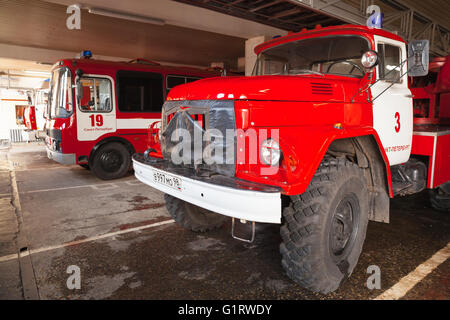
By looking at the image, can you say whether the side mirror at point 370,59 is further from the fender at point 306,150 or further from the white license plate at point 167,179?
the white license plate at point 167,179

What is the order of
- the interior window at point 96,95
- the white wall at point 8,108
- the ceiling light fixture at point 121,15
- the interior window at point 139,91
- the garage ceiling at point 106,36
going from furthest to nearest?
the white wall at point 8,108 → the garage ceiling at point 106,36 → the interior window at point 139,91 → the ceiling light fixture at point 121,15 → the interior window at point 96,95

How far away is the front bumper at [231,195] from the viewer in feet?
7.30

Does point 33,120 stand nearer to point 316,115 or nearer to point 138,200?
point 138,200

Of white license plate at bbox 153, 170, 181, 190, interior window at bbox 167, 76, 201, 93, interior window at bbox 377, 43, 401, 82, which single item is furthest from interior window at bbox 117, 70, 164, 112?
interior window at bbox 377, 43, 401, 82

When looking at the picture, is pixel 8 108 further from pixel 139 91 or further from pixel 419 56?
pixel 419 56

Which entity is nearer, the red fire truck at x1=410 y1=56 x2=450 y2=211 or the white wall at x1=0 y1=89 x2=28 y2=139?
the red fire truck at x1=410 y1=56 x2=450 y2=211

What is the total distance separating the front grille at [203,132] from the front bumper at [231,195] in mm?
129

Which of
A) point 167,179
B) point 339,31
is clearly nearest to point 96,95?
point 167,179

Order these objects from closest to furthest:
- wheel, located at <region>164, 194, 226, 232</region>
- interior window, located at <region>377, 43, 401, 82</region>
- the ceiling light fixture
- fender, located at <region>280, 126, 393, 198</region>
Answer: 1. fender, located at <region>280, 126, 393, 198</region>
2. interior window, located at <region>377, 43, 401, 82</region>
3. wheel, located at <region>164, 194, 226, 232</region>
4. the ceiling light fixture

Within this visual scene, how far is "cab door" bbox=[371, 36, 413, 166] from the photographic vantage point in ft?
10.9

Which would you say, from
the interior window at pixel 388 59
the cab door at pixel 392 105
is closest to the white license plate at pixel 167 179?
the cab door at pixel 392 105

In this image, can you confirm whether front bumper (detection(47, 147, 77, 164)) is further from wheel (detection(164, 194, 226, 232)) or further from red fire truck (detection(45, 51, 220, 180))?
wheel (detection(164, 194, 226, 232))

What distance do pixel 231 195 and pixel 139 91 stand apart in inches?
260

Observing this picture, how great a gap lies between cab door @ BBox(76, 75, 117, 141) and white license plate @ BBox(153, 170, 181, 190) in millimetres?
4940
